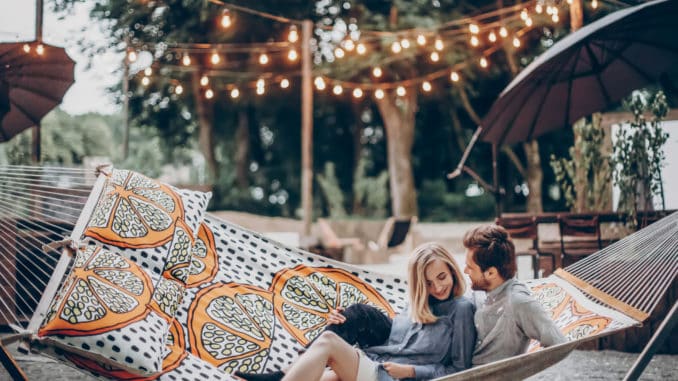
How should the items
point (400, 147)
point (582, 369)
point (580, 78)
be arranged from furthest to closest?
point (400, 147), point (580, 78), point (582, 369)

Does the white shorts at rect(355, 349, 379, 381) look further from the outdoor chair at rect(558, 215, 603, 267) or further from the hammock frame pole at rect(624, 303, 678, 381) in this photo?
the outdoor chair at rect(558, 215, 603, 267)

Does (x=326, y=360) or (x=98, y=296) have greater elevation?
(x=98, y=296)

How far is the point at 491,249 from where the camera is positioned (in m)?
2.83

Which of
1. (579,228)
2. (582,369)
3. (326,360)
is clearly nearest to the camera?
(326,360)

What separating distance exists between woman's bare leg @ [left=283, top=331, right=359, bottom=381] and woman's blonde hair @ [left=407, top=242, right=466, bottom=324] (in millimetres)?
277

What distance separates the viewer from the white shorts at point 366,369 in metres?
2.79

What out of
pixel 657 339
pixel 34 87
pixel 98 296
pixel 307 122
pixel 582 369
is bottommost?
pixel 582 369

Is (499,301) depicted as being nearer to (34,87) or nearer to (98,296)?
(98,296)

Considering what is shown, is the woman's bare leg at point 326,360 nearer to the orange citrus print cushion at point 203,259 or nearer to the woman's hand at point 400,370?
the woman's hand at point 400,370

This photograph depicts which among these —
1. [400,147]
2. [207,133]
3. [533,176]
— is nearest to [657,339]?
[400,147]

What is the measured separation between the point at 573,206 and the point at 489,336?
382 cm

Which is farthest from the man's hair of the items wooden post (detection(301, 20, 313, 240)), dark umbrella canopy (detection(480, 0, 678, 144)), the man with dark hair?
wooden post (detection(301, 20, 313, 240))

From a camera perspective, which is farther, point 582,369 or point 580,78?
point 580,78

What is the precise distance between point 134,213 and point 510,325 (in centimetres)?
154
